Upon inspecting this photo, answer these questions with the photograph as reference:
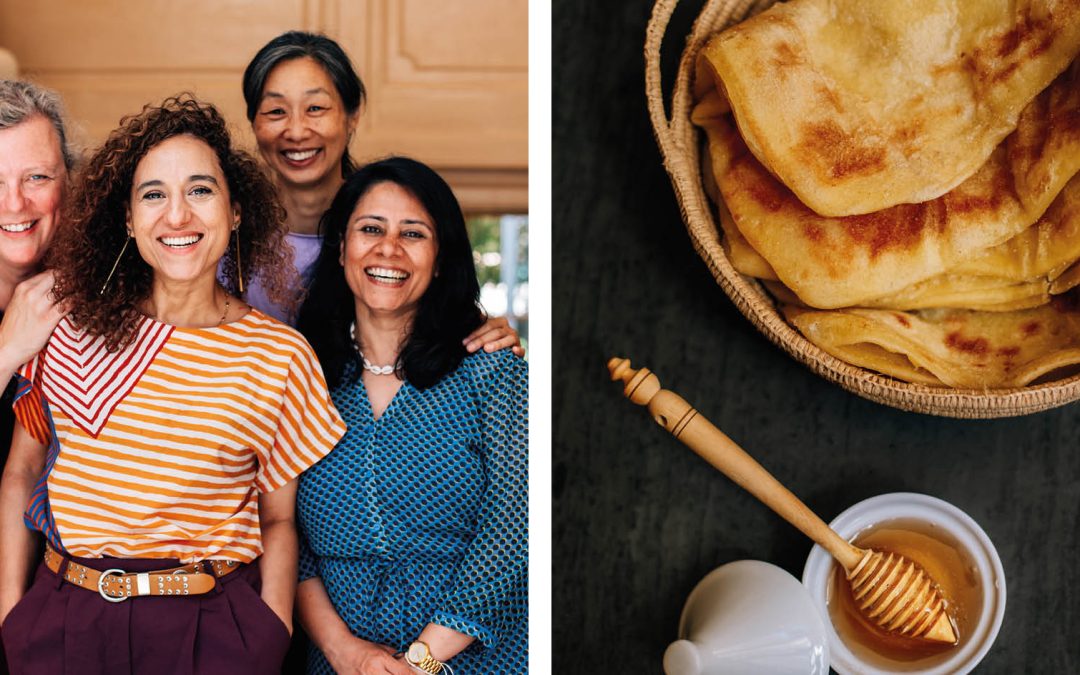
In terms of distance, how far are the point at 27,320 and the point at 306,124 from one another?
239mm

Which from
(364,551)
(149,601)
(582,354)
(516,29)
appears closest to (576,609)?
(582,354)

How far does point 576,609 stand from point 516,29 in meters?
0.63

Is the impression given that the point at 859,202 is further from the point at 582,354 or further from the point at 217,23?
the point at 217,23

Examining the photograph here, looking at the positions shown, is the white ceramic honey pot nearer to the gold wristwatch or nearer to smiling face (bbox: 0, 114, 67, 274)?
the gold wristwatch

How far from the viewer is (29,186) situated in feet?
2.13

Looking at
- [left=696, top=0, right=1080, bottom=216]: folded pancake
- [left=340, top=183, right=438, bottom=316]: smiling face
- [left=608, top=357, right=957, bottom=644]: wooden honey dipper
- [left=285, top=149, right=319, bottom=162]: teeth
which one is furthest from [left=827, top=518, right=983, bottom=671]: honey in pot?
[left=285, top=149, right=319, bottom=162]: teeth

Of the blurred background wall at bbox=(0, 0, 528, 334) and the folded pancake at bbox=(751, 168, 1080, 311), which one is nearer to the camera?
the blurred background wall at bbox=(0, 0, 528, 334)

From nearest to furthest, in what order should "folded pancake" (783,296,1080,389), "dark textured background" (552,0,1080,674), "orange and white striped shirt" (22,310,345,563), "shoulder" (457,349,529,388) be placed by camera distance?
"orange and white striped shirt" (22,310,345,563), "shoulder" (457,349,529,388), "folded pancake" (783,296,1080,389), "dark textured background" (552,0,1080,674)

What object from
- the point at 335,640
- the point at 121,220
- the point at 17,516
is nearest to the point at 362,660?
the point at 335,640

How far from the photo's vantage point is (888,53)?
2.86 ft

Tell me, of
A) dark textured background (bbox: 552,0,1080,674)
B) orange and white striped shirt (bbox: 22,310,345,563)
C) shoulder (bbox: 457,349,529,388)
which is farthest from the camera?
dark textured background (bbox: 552,0,1080,674)

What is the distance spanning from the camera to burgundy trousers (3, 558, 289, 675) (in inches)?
25.8

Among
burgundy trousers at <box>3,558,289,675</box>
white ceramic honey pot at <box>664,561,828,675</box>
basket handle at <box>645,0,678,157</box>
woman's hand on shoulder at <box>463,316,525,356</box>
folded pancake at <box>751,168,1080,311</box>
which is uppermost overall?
basket handle at <box>645,0,678,157</box>

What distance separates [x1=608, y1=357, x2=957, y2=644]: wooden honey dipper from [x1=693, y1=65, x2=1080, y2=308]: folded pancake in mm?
162
